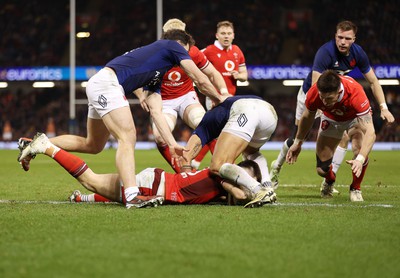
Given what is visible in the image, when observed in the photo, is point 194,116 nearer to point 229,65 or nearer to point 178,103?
point 178,103

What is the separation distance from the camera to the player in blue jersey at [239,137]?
6.81 meters

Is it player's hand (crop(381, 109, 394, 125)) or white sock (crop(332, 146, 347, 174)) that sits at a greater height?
player's hand (crop(381, 109, 394, 125))

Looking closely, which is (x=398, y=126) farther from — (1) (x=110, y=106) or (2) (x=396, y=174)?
(1) (x=110, y=106)

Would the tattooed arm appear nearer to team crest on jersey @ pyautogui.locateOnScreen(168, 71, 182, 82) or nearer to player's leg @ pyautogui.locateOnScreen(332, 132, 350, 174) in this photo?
player's leg @ pyautogui.locateOnScreen(332, 132, 350, 174)

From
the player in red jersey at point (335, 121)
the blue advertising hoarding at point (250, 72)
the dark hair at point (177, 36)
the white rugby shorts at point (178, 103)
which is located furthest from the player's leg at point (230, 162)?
the blue advertising hoarding at point (250, 72)

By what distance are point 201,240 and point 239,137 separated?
2.43m

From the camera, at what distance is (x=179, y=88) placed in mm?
10461

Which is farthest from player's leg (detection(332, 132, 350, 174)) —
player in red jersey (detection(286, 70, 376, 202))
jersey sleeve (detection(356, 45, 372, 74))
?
jersey sleeve (detection(356, 45, 372, 74))

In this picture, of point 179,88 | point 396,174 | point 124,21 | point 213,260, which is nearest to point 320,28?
point 124,21

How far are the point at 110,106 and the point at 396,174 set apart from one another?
24.3 feet

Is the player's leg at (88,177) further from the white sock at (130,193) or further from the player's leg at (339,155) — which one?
the player's leg at (339,155)

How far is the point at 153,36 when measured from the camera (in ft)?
121

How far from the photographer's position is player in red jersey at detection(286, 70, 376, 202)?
278 inches

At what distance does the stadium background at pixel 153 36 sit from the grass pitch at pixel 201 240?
2615cm
